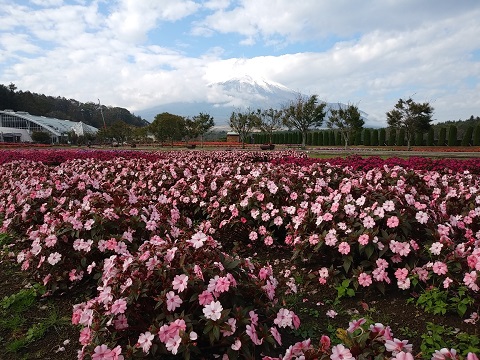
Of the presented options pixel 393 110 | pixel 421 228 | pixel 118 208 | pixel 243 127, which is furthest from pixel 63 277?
pixel 243 127

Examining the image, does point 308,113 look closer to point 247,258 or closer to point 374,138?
point 374,138

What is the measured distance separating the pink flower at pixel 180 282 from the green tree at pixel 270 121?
133ft

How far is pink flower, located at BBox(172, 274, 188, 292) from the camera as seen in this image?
194 cm

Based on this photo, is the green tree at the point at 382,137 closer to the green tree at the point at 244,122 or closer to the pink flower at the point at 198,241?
the green tree at the point at 244,122

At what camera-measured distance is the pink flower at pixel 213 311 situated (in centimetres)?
181

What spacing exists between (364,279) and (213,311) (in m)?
1.55

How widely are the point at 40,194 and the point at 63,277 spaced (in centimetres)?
173

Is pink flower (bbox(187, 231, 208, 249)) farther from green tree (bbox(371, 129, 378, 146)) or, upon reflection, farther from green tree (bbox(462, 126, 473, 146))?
green tree (bbox(371, 129, 378, 146))

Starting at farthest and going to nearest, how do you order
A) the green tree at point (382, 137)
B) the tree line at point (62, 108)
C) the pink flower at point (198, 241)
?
the tree line at point (62, 108)
the green tree at point (382, 137)
the pink flower at point (198, 241)

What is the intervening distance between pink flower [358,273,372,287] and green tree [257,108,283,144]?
130 ft

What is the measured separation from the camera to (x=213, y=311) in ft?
6.00

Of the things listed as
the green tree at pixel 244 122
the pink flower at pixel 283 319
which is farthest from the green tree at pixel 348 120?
the pink flower at pixel 283 319

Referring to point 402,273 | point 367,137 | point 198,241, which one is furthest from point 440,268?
point 367,137

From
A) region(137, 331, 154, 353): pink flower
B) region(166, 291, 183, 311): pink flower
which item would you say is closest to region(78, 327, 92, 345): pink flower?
region(137, 331, 154, 353): pink flower
